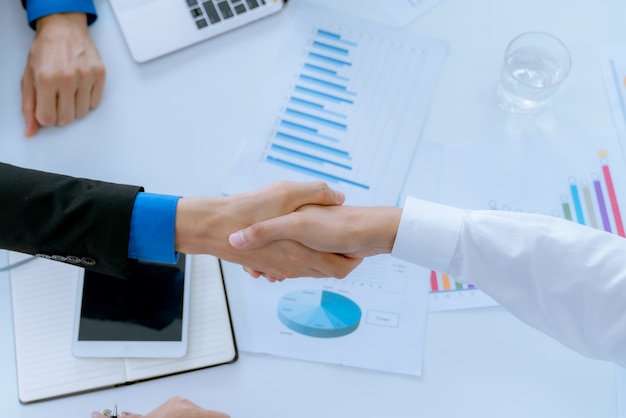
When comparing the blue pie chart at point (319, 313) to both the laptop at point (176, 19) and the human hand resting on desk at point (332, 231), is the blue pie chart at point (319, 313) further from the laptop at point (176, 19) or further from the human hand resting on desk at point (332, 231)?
the laptop at point (176, 19)

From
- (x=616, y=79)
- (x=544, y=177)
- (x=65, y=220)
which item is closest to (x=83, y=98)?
(x=65, y=220)

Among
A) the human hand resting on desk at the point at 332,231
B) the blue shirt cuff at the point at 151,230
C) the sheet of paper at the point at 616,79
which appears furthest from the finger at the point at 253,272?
the sheet of paper at the point at 616,79

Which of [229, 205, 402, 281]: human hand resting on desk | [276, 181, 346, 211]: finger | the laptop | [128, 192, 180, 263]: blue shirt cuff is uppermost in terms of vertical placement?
the laptop

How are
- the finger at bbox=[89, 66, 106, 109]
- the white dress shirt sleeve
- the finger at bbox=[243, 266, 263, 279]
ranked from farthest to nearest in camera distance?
1. the finger at bbox=[89, 66, 106, 109]
2. the finger at bbox=[243, 266, 263, 279]
3. the white dress shirt sleeve

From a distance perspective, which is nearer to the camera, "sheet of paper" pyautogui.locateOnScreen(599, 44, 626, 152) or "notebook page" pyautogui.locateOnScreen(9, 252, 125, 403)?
"notebook page" pyautogui.locateOnScreen(9, 252, 125, 403)

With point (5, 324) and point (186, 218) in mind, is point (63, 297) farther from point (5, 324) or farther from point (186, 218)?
point (186, 218)

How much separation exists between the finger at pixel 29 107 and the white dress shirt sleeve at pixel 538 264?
0.58m

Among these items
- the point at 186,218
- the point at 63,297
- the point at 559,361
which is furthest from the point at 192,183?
the point at 559,361

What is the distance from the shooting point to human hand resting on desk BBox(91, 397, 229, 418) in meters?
0.82

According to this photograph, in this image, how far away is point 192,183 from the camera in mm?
997

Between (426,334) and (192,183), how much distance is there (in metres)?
0.41

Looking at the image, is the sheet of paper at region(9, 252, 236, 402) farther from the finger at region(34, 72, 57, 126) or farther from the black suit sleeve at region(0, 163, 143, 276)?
the finger at region(34, 72, 57, 126)

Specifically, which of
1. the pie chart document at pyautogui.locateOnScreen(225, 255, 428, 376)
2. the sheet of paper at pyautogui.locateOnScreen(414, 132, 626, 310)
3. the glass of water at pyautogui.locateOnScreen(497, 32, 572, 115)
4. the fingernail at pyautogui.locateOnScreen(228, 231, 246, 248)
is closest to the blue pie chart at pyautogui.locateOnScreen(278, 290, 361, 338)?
the pie chart document at pyautogui.locateOnScreen(225, 255, 428, 376)

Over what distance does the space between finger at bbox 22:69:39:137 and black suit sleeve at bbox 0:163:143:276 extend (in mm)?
140
